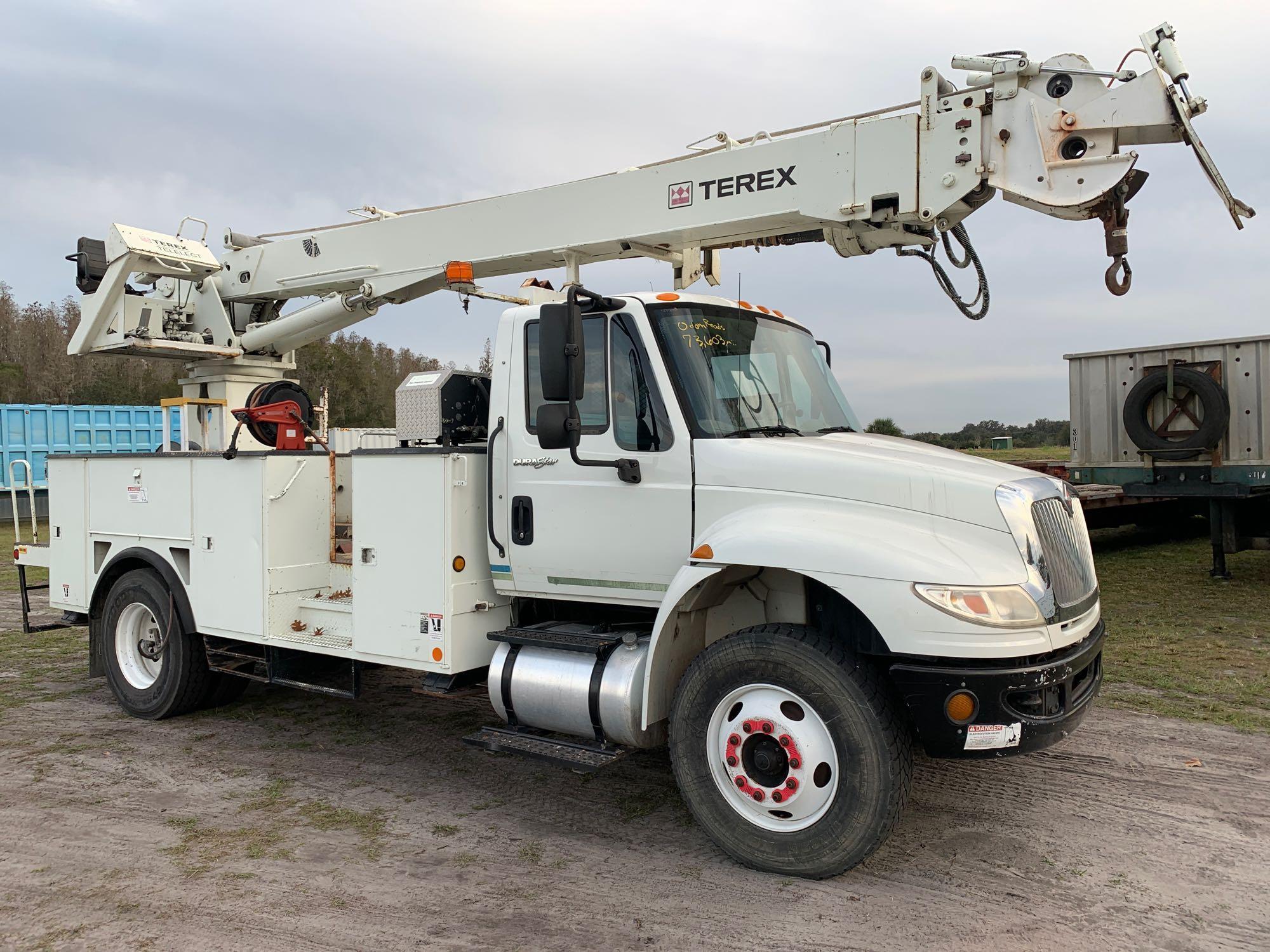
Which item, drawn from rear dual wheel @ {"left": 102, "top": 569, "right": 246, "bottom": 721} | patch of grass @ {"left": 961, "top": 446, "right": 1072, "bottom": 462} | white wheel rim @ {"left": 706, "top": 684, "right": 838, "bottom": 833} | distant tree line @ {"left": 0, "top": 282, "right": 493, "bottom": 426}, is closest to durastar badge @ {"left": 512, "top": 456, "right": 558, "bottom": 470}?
white wheel rim @ {"left": 706, "top": 684, "right": 838, "bottom": 833}

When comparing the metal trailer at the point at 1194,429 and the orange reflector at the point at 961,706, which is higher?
the metal trailer at the point at 1194,429

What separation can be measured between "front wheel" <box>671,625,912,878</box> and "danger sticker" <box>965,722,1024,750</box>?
0.93 ft

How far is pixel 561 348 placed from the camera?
14.1ft

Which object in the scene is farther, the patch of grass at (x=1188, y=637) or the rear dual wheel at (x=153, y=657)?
the patch of grass at (x=1188, y=637)

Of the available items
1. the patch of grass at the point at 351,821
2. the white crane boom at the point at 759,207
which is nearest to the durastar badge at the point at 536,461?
the white crane boom at the point at 759,207

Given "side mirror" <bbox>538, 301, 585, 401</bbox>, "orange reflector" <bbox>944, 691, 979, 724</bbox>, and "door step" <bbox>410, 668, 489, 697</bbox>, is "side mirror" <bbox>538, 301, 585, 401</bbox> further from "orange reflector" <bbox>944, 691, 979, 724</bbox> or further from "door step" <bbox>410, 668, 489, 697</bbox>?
"orange reflector" <bbox>944, 691, 979, 724</bbox>

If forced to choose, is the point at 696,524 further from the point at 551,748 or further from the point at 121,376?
the point at 121,376

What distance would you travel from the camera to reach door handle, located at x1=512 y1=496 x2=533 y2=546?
16.4 feet

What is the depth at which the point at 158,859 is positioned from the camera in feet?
14.3

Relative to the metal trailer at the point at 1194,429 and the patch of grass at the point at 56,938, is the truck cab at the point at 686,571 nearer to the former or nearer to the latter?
the patch of grass at the point at 56,938

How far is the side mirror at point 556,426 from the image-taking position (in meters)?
4.48

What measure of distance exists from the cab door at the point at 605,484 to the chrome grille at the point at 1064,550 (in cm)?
160

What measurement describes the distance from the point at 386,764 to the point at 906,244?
14.5 feet

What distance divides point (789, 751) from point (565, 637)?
4.46 feet
